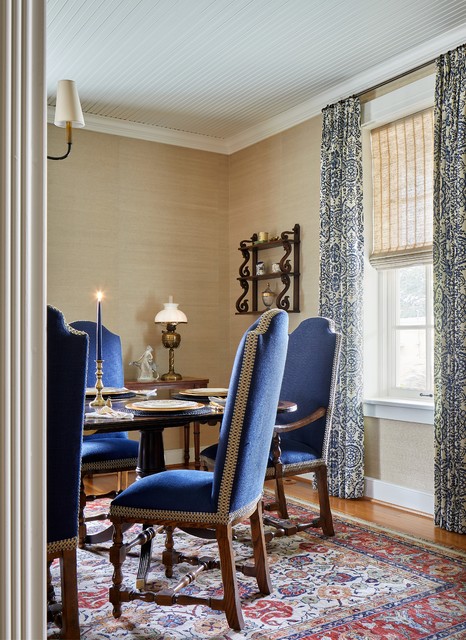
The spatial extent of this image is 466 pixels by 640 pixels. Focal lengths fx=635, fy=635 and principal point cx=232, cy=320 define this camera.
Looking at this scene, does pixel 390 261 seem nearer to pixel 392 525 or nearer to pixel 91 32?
pixel 392 525

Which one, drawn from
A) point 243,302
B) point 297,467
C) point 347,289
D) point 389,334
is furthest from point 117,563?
point 243,302

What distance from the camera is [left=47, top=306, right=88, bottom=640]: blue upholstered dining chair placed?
1852mm

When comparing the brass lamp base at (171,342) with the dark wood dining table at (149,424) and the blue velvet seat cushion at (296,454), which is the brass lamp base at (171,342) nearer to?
the blue velvet seat cushion at (296,454)

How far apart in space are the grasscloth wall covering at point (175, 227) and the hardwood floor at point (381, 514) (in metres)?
0.33

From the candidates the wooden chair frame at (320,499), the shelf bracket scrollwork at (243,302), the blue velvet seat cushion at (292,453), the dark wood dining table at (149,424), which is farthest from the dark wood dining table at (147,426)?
the shelf bracket scrollwork at (243,302)

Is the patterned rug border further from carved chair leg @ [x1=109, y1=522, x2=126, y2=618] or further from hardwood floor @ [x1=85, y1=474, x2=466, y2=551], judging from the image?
carved chair leg @ [x1=109, y1=522, x2=126, y2=618]

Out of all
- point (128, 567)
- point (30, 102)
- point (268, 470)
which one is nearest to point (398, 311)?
point (268, 470)

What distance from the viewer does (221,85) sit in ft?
14.8

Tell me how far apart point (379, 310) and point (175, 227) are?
2.03 meters

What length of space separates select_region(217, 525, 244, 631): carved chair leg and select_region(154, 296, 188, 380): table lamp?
117 inches

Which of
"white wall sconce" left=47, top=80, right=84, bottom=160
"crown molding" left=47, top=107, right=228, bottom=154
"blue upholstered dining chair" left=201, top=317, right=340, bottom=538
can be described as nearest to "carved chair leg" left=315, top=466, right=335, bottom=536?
"blue upholstered dining chair" left=201, top=317, right=340, bottom=538

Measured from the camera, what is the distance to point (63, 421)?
188 centimetres

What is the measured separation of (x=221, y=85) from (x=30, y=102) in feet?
12.0

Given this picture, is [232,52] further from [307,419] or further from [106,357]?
[307,419]
